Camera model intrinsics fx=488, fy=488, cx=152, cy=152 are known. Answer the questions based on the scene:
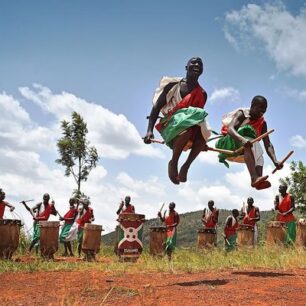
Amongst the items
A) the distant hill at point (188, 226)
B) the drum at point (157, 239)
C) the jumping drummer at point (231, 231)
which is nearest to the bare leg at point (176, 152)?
the drum at point (157, 239)

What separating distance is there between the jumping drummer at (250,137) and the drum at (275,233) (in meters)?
5.93

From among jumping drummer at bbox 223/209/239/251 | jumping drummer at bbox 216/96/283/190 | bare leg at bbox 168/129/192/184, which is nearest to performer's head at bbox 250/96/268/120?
jumping drummer at bbox 216/96/283/190

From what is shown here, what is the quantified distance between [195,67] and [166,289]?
260cm

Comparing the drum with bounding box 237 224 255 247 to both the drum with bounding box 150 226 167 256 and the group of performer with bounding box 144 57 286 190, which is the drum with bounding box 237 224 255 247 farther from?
the group of performer with bounding box 144 57 286 190

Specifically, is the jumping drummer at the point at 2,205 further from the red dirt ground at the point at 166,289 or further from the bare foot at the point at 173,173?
the bare foot at the point at 173,173

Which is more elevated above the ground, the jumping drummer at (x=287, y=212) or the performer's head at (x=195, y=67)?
the performer's head at (x=195, y=67)

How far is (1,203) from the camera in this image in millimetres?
12695

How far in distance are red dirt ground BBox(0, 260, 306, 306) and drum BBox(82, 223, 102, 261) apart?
4849mm

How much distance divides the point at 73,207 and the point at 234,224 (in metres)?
4.90

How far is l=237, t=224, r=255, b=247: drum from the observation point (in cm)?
1280

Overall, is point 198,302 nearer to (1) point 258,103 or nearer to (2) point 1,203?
(1) point 258,103

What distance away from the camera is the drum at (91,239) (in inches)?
452

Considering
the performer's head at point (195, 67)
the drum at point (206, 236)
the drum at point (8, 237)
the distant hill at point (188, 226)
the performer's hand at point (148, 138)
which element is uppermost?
the distant hill at point (188, 226)

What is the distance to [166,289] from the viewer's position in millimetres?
4840
